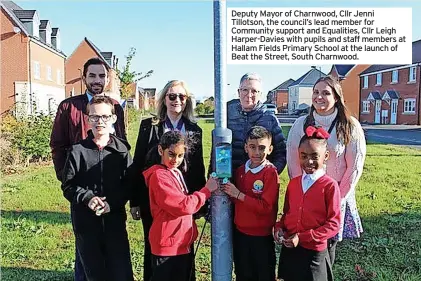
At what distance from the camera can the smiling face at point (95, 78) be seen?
372 cm

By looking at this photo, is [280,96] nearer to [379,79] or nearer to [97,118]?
[379,79]

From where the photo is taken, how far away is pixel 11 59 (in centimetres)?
2742

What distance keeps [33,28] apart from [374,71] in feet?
105

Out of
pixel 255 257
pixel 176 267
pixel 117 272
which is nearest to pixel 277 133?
pixel 255 257

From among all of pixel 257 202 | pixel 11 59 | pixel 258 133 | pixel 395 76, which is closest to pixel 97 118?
pixel 258 133

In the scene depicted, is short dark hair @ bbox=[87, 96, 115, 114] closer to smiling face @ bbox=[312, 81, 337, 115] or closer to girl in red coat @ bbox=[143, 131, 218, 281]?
girl in red coat @ bbox=[143, 131, 218, 281]

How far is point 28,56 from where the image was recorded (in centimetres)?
2772

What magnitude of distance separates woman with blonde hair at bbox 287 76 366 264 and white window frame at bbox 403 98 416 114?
37.5 m

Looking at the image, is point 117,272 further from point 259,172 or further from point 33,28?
point 33,28

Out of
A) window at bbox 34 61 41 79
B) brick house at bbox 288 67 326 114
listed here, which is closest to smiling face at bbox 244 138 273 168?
window at bbox 34 61 41 79

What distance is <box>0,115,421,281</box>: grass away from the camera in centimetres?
469

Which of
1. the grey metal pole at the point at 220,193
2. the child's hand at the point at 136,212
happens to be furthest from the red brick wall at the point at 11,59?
the grey metal pole at the point at 220,193

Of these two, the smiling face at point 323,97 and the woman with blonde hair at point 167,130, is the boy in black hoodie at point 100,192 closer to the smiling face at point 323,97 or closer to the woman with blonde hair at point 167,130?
the woman with blonde hair at point 167,130

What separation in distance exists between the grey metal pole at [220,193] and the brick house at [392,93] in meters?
36.7
